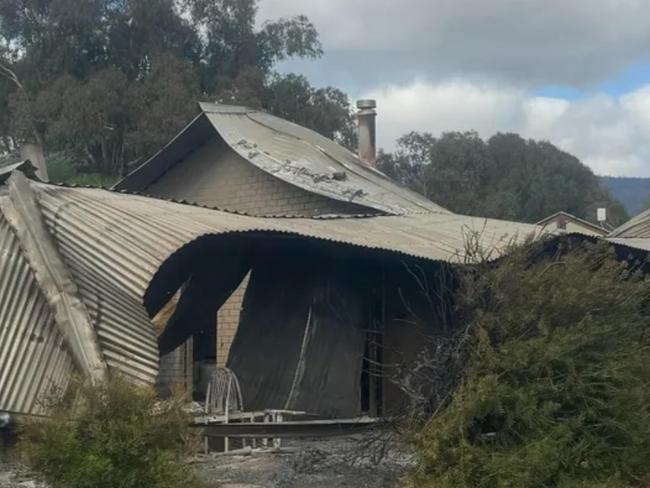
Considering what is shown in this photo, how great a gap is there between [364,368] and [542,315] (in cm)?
446

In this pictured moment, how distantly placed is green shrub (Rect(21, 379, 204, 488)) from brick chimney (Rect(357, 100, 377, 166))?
1647 centimetres

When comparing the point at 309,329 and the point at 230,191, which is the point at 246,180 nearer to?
the point at 230,191

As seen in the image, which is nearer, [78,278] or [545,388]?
[78,278]

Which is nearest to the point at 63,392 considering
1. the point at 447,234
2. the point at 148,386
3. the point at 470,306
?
the point at 148,386

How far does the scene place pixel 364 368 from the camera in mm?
13047

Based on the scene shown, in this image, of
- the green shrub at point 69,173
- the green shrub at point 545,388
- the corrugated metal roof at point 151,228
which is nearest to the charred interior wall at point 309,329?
the corrugated metal roof at point 151,228

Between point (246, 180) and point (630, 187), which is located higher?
point (630, 187)

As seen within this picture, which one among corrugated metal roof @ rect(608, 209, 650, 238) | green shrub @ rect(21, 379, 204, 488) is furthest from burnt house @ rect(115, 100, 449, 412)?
green shrub @ rect(21, 379, 204, 488)

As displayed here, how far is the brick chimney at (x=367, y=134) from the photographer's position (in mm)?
23000

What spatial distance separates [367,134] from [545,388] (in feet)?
50.0

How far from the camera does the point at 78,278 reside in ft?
26.8

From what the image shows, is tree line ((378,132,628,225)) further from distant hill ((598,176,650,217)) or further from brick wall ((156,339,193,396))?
distant hill ((598,176,650,217))

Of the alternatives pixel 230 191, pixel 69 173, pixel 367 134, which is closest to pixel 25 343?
pixel 230 191

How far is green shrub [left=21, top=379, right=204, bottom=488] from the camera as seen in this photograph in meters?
6.48
